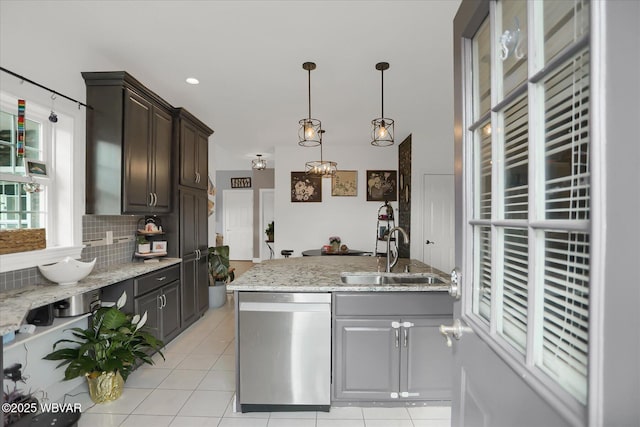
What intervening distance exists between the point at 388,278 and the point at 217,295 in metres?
2.91

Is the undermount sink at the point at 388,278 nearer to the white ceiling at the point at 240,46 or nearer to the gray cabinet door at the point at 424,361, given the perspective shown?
the gray cabinet door at the point at 424,361

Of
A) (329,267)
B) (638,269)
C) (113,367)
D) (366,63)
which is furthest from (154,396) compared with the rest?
Result: (366,63)

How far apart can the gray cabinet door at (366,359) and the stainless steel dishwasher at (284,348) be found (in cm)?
9

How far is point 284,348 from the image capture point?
81.0 inches

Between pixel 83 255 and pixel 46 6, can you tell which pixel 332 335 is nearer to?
pixel 83 255

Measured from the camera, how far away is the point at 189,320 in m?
3.62

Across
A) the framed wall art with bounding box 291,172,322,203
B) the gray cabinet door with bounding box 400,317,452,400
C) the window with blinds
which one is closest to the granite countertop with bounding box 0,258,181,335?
the window with blinds

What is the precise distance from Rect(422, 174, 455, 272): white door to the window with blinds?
4.44 m

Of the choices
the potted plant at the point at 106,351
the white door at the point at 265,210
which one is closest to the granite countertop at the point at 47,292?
the potted plant at the point at 106,351

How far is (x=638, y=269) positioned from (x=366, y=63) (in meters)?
2.64

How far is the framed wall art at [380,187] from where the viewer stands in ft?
19.0

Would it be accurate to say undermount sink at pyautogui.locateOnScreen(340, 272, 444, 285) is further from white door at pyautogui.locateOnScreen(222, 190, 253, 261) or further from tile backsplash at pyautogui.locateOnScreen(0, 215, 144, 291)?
white door at pyautogui.locateOnScreen(222, 190, 253, 261)

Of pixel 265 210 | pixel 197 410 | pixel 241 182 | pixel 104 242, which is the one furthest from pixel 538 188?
pixel 241 182

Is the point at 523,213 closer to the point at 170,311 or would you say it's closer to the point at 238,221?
the point at 170,311
